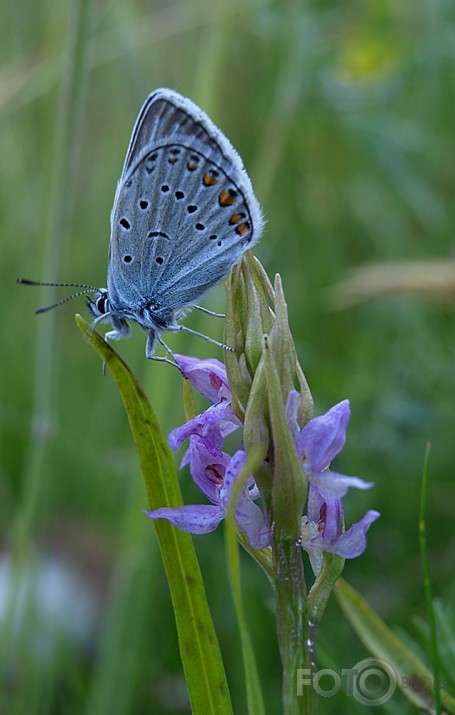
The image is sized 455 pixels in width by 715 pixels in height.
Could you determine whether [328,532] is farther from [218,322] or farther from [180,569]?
[218,322]

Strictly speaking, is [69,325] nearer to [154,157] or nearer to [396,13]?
[396,13]

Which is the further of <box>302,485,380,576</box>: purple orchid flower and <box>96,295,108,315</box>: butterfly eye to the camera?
<box>96,295,108,315</box>: butterfly eye

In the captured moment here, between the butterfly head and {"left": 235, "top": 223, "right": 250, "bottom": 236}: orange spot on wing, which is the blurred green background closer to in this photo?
the butterfly head

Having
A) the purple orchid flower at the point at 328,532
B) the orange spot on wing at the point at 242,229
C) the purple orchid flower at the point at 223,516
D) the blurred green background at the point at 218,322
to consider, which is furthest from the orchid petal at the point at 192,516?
the orange spot on wing at the point at 242,229

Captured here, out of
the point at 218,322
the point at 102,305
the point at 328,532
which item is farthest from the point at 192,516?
the point at 218,322

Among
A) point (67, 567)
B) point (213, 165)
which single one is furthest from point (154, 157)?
point (67, 567)

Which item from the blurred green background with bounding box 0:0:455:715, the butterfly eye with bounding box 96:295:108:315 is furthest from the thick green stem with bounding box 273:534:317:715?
the butterfly eye with bounding box 96:295:108:315
